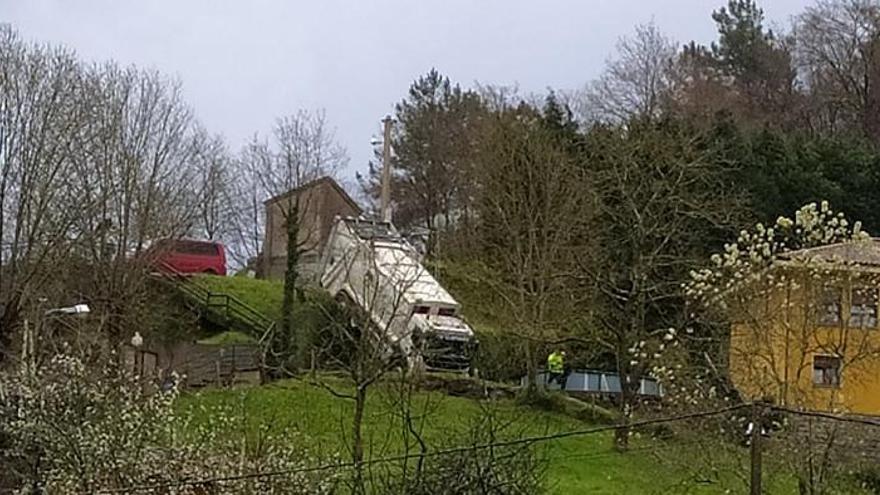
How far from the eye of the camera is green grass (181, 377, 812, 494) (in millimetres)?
16281

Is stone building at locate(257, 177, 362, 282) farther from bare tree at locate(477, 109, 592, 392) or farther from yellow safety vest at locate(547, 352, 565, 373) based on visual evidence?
yellow safety vest at locate(547, 352, 565, 373)

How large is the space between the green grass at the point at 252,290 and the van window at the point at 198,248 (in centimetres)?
191

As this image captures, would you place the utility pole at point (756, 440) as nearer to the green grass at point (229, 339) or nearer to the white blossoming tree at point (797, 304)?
the white blossoming tree at point (797, 304)

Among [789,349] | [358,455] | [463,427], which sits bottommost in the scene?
[358,455]

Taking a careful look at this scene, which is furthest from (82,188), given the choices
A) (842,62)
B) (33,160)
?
(842,62)

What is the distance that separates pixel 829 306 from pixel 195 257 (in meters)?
22.9

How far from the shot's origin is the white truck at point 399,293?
85.3 ft

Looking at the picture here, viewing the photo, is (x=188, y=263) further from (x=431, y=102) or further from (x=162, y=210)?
(x=431, y=102)

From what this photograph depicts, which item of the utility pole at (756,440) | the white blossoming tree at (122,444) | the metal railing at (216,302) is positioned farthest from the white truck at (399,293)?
the utility pole at (756,440)

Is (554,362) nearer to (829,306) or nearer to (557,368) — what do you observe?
(557,368)

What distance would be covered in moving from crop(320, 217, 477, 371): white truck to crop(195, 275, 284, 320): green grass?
2781 millimetres

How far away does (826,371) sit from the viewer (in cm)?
1922

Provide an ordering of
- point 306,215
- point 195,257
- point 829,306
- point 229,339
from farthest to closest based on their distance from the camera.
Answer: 1. point 306,215
2. point 195,257
3. point 229,339
4. point 829,306

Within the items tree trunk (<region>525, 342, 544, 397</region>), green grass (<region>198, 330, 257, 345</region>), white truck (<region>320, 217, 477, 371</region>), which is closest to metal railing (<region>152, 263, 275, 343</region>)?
green grass (<region>198, 330, 257, 345</region>)
